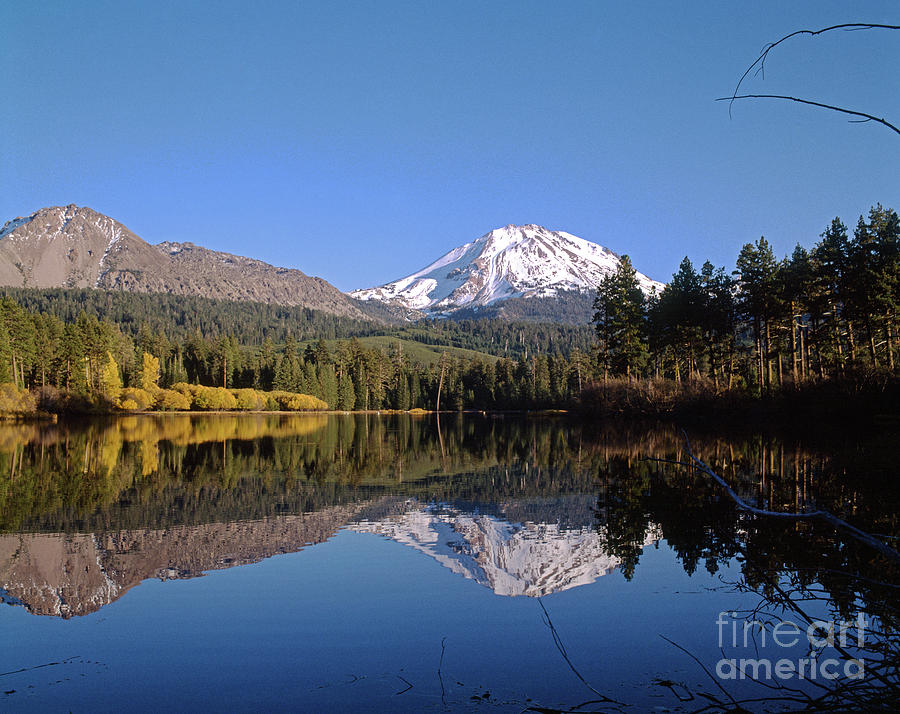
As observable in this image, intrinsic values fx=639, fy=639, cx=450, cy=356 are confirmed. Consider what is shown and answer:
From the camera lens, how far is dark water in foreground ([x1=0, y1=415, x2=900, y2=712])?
6.37 metres

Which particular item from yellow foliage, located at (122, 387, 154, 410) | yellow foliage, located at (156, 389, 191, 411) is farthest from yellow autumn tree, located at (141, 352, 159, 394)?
yellow foliage, located at (122, 387, 154, 410)

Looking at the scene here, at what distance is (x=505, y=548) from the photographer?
40.6ft

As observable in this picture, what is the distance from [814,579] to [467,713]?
560 centimetres

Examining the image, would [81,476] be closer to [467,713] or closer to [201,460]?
[201,460]

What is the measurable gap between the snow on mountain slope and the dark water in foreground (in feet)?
0.24

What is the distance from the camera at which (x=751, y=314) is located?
50812 millimetres

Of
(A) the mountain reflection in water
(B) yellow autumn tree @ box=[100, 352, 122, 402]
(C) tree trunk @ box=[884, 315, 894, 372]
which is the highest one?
(C) tree trunk @ box=[884, 315, 894, 372]

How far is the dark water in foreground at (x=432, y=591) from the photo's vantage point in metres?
6.37

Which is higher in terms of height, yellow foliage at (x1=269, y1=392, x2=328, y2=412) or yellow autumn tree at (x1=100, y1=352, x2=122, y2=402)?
yellow autumn tree at (x1=100, y1=352, x2=122, y2=402)

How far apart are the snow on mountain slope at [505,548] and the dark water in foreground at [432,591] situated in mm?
72

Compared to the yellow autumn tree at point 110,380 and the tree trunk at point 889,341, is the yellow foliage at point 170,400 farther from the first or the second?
the tree trunk at point 889,341

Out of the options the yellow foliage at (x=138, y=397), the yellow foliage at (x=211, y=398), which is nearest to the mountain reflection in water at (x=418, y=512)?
the yellow foliage at (x=138, y=397)

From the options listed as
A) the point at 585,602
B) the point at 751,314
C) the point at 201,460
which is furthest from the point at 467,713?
the point at 751,314

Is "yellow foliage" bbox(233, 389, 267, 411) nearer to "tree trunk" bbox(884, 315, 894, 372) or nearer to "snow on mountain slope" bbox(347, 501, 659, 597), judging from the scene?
"tree trunk" bbox(884, 315, 894, 372)
